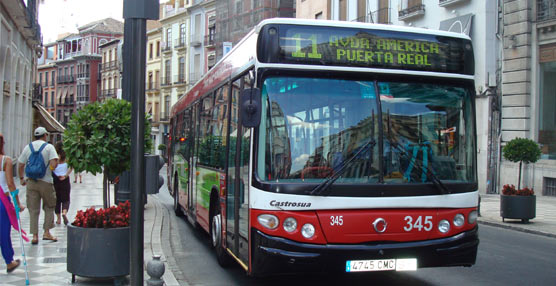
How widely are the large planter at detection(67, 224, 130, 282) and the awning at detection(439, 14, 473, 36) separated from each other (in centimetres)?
1957

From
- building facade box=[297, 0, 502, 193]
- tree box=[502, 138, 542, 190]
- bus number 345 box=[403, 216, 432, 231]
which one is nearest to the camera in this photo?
bus number 345 box=[403, 216, 432, 231]

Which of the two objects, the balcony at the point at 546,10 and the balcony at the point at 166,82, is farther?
the balcony at the point at 166,82

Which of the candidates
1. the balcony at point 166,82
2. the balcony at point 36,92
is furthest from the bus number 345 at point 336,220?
the balcony at point 166,82

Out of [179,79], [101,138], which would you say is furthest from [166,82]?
[101,138]

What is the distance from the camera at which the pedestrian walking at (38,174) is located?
9.32 m

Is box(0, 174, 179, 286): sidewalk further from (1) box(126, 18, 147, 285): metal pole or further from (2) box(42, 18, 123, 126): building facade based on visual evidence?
(2) box(42, 18, 123, 126): building facade

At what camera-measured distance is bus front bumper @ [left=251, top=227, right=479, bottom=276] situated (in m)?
6.00

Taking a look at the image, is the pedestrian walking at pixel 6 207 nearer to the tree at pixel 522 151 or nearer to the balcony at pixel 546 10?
the tree at pixel 522 151

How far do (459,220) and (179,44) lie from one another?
62606 millimetres

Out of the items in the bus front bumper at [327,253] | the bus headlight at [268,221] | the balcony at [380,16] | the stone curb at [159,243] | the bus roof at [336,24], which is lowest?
the stone curb at [159,243]

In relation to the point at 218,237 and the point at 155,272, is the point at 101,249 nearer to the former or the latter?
the point at 155,272

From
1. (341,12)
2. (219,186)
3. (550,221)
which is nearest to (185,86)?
(341,12)

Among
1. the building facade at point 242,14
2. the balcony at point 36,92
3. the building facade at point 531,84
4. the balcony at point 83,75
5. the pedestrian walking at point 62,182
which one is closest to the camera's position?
the pedestrian walking at point 62,182

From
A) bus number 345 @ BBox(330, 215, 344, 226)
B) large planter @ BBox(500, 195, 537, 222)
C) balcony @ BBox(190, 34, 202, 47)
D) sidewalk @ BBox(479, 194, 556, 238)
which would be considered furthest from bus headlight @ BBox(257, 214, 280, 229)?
balcony @ BBox(190, 34, 202, 47)
